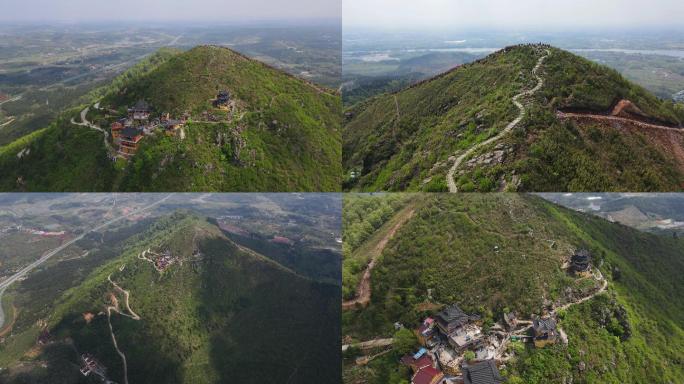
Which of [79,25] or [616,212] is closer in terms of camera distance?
[616,212]

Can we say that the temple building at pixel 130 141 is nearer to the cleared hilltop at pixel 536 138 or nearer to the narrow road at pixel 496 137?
the cleared hilltop at pixel 536 138

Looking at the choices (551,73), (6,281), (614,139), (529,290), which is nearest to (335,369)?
(529,290)

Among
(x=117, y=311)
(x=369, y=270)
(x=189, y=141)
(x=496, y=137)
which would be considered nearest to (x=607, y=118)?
(x=496, y=137)

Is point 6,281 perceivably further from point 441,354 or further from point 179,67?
point 441,354

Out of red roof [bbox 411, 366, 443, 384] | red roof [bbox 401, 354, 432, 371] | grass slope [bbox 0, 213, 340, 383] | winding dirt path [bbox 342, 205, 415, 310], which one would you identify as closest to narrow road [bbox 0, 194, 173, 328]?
grass slope [bbox 0, 213, 340, 383]

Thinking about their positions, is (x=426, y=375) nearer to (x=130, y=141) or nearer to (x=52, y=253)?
A: (x=130, y=141)
